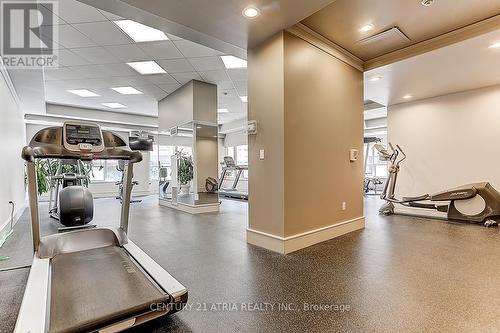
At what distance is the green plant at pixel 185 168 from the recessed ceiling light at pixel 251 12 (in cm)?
420

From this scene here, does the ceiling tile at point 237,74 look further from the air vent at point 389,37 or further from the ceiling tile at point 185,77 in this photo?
the air vent at point 389,37

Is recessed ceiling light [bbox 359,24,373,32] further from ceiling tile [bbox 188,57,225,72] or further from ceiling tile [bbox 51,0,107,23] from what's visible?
Answer: ceiling tile [bbox 51,0,107,23]

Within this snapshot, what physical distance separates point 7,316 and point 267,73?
132 inches

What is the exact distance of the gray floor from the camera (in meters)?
1.71

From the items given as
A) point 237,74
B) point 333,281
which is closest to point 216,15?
point 333,281

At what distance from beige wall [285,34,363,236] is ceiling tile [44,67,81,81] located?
4923mm

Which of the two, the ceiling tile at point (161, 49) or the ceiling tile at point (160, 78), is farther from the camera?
the ceiling tile at point (160, 78)

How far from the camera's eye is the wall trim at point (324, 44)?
3206 millimetres

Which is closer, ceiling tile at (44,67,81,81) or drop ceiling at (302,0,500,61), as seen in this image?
drop ceiling at (302,0,500,61)

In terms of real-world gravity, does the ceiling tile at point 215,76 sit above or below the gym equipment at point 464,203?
above

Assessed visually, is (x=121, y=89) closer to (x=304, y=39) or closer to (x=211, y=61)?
(x=211, y=61)

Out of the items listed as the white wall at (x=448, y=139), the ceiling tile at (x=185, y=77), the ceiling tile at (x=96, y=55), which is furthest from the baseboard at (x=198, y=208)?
the white wall at (x=448, y=139)

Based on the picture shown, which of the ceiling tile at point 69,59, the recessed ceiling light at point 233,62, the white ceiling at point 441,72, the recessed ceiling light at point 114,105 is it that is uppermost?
the recessed ceiling light at point 233,62

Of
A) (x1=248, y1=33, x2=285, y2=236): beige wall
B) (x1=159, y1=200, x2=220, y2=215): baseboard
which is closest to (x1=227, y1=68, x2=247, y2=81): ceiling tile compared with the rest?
(x1=248, y1=33, x2=285, y2=236): beige wall
